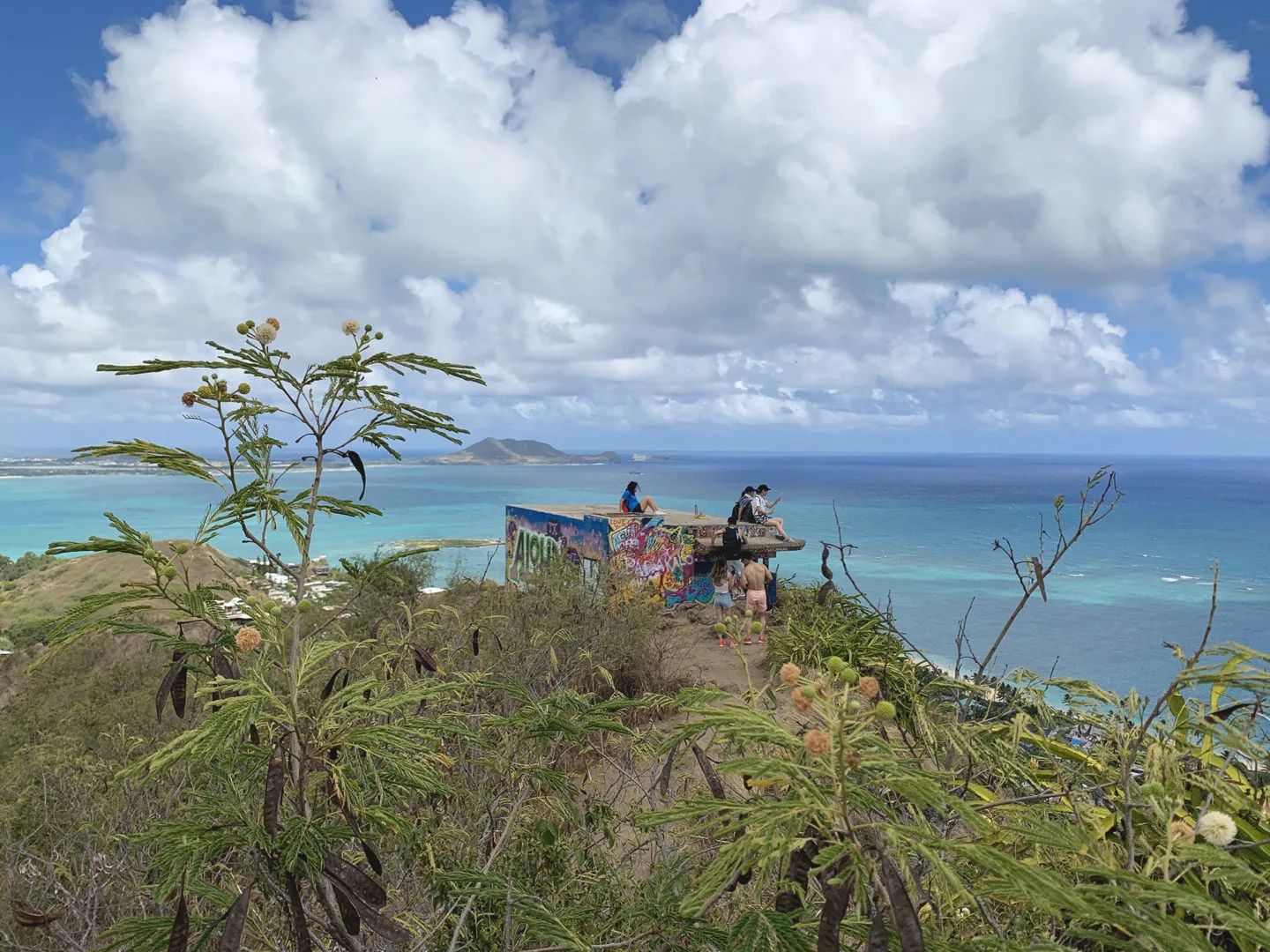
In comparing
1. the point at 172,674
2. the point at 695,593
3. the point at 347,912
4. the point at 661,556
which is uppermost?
the point at 172,674

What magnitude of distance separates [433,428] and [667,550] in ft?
47.7

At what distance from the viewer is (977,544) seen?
2205 inches

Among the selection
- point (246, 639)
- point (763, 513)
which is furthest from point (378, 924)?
point (763, 513)

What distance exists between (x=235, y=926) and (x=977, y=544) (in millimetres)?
60907

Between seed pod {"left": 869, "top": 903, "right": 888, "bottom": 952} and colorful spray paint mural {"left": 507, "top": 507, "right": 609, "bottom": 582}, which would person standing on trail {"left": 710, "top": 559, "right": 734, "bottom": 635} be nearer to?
colorful spray paint mural {"left": 507, "top": 507, "right": 609, "bottom": 582}

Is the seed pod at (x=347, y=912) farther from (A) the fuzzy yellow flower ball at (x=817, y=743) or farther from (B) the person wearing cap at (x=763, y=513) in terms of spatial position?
(B) the person wearing cap at (x=763, y=513)

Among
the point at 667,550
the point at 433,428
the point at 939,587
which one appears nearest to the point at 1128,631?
the point at 939,587

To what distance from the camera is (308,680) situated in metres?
1.74

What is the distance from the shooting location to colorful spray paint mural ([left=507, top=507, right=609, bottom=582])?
16203mm

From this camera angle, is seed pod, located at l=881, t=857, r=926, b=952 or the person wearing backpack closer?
seed pod, located at l=881, t=857, r=926, b=952

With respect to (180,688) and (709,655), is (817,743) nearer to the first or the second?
(180,688)

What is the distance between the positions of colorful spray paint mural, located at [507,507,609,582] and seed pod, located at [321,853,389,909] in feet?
40.3

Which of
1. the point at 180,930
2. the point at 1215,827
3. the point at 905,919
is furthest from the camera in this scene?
the point at 180,930

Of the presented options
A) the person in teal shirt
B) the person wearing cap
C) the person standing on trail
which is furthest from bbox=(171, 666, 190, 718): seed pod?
the person wearing cap
